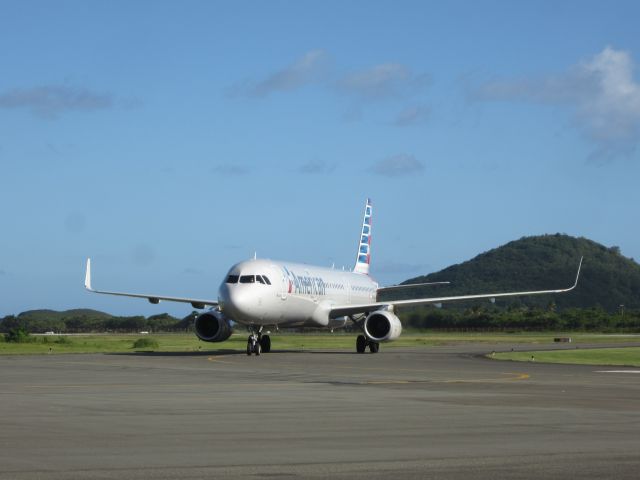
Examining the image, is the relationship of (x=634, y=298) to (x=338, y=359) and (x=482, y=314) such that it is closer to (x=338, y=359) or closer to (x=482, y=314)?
(x=482, y=314)

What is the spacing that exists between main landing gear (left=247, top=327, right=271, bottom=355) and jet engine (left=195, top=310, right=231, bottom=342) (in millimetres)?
1503

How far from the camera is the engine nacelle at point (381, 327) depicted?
158 feet

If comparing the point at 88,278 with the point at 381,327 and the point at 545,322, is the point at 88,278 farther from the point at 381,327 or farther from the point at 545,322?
the point at 545,322

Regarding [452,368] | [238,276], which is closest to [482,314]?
[238,276]

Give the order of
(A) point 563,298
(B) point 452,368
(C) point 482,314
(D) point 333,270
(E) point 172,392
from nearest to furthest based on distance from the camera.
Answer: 1. (E) point 172,392
2. (B) point 452,368
3. (D) point 333,270
4. (C) point 482,314
5. (A) point 563,298

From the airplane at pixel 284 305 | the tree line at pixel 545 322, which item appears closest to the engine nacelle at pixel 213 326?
the airplane at pixel 284 305

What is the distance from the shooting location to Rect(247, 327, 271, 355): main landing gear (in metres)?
43.6

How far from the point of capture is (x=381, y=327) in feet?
159

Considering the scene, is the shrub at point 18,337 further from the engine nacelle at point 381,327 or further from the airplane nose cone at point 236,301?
the engine nacelle at point 381,327

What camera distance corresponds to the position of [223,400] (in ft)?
66.6

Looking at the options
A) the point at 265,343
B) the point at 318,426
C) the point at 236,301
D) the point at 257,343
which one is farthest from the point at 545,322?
the point at 318,426

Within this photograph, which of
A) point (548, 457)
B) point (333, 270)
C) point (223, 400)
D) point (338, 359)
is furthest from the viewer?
point (333, 270)

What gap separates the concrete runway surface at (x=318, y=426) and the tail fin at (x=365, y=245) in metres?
34.3

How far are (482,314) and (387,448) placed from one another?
3964 inches
